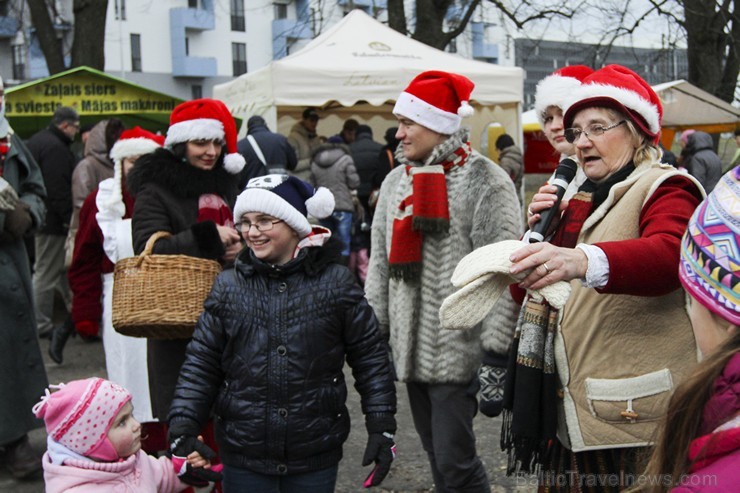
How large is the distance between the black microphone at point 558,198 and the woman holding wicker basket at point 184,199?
5.58ft

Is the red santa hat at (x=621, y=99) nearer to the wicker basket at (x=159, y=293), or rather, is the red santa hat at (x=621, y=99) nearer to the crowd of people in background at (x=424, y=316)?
the crowd of people in background at (x=424, y=316)

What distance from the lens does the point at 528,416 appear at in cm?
251

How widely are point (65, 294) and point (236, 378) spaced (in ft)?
21.6

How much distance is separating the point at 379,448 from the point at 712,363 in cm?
172

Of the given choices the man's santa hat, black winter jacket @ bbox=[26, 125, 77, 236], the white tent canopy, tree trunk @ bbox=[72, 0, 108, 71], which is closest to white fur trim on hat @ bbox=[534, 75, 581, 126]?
the man's santa hat

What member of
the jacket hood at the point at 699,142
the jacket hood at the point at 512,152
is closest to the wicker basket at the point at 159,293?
the jacket hood at the point at 512,152

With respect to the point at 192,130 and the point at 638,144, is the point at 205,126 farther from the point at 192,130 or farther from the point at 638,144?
the point at 638,144

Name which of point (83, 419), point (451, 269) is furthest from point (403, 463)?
point (83, 419)

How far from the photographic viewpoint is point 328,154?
10.2m

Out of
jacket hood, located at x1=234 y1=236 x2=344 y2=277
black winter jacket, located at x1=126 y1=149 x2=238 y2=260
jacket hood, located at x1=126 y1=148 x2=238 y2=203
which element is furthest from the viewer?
jacket hood, located at x1=126 y1=148 x2=238 y2=203

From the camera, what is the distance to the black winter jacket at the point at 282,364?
3.00 meters

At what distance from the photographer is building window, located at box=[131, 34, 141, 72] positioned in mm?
44344

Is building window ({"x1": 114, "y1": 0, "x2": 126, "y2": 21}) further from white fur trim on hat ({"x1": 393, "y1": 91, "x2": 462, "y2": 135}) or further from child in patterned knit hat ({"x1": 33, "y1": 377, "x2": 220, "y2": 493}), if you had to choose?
child in patterned knit hat ({"x1": 33, "y1": 377, "x2": 220, "y2": 493})

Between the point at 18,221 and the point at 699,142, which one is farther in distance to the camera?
the point at 699,142
